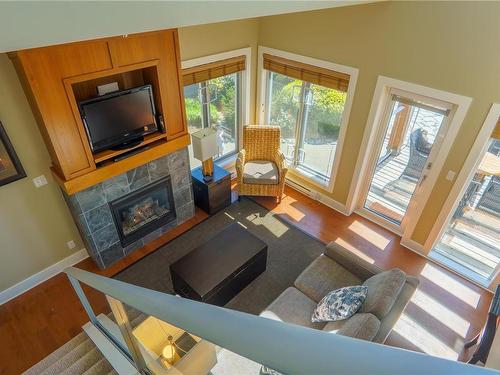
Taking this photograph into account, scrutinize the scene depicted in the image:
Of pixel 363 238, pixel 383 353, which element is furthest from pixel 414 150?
pixel 383 353

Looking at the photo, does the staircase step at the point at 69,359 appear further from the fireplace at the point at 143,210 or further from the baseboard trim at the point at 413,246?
the baseboard trim at the point at 413,246

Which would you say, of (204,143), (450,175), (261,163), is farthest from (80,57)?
(450,175)

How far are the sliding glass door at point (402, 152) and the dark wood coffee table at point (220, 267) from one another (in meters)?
2.01

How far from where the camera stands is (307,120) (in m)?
4.84

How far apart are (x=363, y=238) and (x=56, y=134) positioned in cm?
380

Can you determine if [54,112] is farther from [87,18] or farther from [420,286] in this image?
[420,286]

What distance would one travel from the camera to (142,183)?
12.4ft

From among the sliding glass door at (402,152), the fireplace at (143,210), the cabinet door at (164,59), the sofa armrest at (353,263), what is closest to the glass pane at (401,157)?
the sliding glass door at (402,152)

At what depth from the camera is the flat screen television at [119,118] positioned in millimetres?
3102

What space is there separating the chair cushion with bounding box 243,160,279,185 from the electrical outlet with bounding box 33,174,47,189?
8.10 ft

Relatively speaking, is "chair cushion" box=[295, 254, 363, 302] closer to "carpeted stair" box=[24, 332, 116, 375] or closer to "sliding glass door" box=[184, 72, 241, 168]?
"carpeted stair" box=[24, 332, 116, 375]

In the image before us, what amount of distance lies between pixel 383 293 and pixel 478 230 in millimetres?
2097

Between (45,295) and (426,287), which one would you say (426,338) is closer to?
(426,287)

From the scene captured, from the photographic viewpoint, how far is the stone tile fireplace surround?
338 cm
